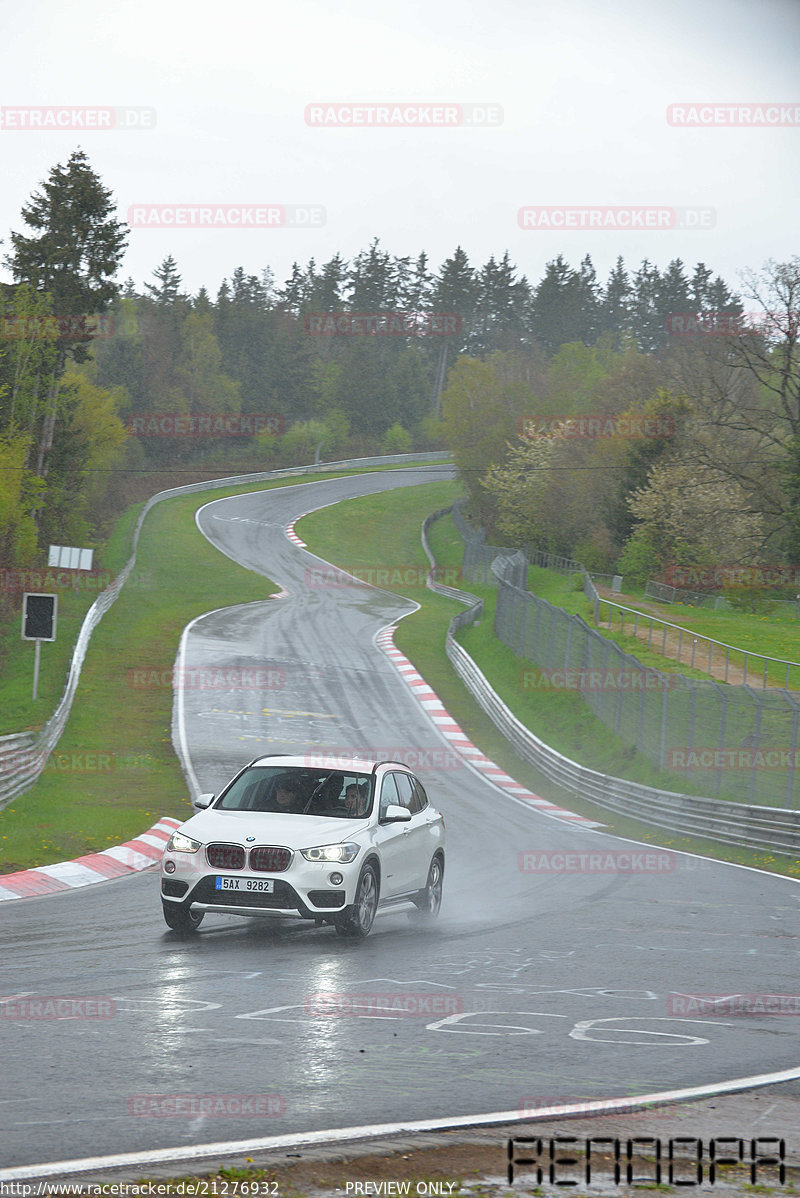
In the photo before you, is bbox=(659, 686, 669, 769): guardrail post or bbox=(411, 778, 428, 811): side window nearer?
bbox=(411, 778, 428, 811): side window

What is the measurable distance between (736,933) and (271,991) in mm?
5820

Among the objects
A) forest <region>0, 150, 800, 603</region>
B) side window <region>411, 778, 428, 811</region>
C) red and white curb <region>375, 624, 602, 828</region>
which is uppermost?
forest <region>0, 150, 800, 603</region>

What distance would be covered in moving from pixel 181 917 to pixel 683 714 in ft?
47.9

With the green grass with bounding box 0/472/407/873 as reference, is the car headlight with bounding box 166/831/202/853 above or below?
above

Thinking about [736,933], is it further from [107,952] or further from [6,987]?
[6,987]

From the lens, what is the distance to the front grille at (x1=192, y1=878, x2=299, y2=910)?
10.4 m

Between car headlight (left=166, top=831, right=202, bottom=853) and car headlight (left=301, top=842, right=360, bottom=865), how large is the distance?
37.2 inches

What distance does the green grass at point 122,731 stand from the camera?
17.9 m

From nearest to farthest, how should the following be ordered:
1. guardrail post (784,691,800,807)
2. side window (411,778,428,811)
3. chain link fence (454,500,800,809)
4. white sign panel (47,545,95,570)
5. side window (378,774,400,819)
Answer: side window (378,774,400,819) < side window (411,778,428,811) < guardrail post (784,691,800,807) < chain link fence (454,500,800,809) < white sign panel (47,545,95,570)

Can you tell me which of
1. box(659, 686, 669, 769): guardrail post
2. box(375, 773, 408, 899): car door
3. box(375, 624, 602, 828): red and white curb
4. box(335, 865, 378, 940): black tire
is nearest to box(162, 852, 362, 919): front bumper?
box(335, 865, 378, 940): black tire

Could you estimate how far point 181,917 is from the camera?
10852 millimetres

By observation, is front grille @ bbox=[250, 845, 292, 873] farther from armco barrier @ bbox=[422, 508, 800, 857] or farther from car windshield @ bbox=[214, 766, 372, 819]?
armco barrier @ bbox=[422, 508, 800, 857]

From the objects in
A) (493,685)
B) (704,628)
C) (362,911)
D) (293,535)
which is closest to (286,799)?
(362,911)

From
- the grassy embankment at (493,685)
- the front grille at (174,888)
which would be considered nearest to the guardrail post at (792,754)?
the grassy embankment at (493,685)
